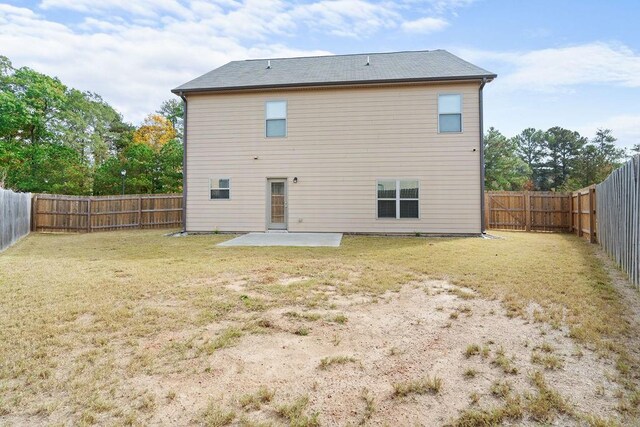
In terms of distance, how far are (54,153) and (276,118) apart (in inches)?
720

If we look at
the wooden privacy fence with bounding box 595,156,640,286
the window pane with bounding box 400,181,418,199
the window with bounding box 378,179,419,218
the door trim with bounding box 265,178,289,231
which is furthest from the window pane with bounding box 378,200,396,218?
the wooden privacy fence with bounding box 595,156,640,286

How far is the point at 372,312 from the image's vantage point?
12.1 feet

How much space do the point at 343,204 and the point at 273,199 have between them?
242cm

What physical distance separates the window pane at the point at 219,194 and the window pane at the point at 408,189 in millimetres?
5899

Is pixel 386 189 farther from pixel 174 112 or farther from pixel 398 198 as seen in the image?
pixel 174 112

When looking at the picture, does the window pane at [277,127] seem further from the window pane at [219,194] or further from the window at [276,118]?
the window pane at [219,194]

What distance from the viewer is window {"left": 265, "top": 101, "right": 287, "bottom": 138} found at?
11.5 meters

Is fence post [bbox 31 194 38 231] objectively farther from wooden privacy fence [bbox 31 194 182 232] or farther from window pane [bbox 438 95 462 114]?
window pane [bbox 438 95 462 114]

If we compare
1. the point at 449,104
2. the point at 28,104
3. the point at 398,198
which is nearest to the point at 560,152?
the point at 449,104

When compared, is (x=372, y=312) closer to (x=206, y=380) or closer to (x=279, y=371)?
(x=279, y=371)

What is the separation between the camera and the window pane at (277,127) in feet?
37.6

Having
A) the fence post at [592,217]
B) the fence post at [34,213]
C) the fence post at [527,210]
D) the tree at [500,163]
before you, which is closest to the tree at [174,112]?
the fence post at [34,213]

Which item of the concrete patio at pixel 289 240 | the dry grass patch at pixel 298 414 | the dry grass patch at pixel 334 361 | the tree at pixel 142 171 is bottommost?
the dry grass patch at pixel 298 414

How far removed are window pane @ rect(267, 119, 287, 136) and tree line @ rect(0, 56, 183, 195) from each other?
11122 mm
